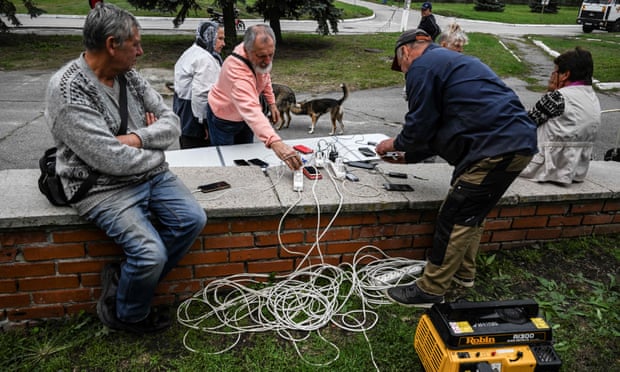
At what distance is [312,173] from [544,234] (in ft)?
5.90

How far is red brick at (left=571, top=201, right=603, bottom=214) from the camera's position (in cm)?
328

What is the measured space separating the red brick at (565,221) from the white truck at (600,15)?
27.2m

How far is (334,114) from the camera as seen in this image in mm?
6926

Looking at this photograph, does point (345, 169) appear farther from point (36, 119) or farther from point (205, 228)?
point (36, 119)

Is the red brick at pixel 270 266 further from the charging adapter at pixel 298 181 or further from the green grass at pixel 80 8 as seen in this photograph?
the green grass at pixel 80 8

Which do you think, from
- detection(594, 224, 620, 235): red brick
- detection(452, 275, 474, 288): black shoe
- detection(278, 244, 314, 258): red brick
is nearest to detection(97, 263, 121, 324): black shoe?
detection(278, 244, 314, 258): red brick

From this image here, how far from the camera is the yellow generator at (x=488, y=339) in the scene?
6.47 feet

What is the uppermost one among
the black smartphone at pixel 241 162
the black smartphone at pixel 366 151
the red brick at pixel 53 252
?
the black smartphone at pixel 366 151

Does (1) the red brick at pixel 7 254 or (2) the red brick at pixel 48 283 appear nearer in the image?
(1) the red brick at pixel 7 254

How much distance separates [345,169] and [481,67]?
46.3 inches

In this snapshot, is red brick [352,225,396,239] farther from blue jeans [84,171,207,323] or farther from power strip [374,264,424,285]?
blue jeans [84,171,207,323]

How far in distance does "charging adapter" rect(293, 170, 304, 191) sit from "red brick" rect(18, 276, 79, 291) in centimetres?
134

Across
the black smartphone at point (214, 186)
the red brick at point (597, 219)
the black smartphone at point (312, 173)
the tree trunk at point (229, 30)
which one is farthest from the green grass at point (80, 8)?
the black smartphone at point (214, 186)

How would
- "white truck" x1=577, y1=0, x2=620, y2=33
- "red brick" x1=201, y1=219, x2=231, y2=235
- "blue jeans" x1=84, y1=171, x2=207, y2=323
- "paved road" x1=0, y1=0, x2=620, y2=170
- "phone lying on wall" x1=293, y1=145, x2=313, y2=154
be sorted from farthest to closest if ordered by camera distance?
"white truck" x1=577, y1=0, x2=620, y2=33 < "paved road" x1=0, y1=0, x2=620, y2=170 < "phone lying on wall" x1=293, y1=145, x2=313, y2=154 < "red brick" x1=201, y1=219, x2=231, y2=235 < "blue jeans" x1=84, y1=171, x2=207, y2=323
